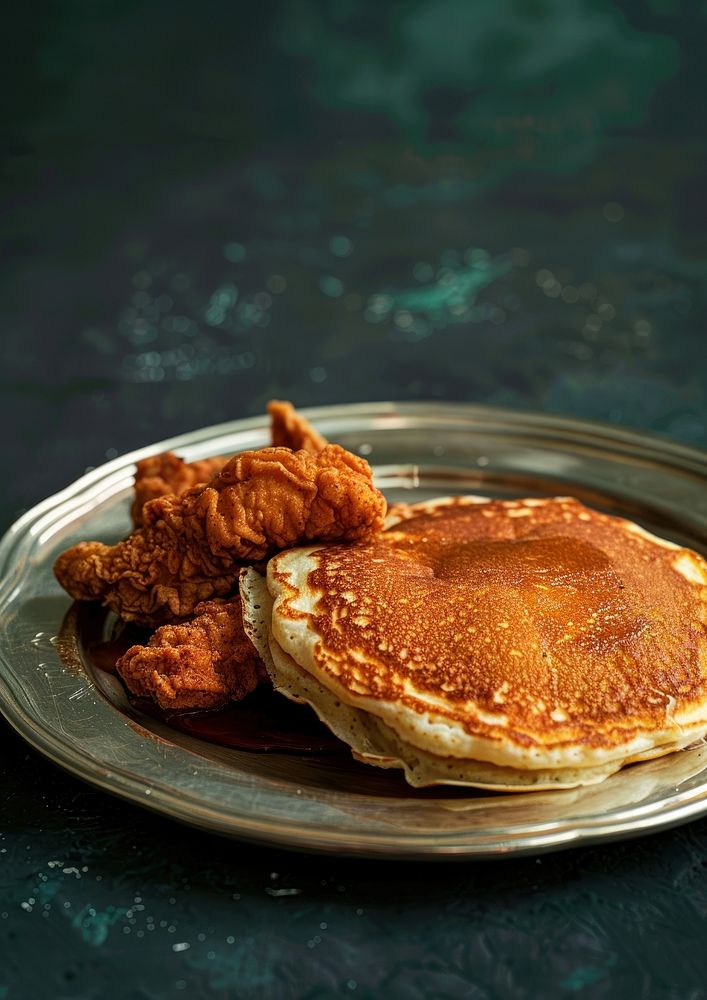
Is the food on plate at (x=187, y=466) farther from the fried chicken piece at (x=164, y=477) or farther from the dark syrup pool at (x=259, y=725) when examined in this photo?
the dark syrup pool at (x=259, y=725)

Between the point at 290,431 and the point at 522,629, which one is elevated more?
the point at 290,431

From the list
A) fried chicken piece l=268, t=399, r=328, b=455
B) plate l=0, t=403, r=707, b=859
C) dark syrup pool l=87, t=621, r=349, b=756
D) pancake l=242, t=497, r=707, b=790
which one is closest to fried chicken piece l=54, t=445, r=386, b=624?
pancake l=242, t=497, r=707, b=790

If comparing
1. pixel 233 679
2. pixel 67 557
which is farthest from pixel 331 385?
pixel 233 679

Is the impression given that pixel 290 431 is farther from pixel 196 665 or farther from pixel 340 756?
pixel 340 756

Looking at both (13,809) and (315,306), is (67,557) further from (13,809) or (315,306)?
(315,306)

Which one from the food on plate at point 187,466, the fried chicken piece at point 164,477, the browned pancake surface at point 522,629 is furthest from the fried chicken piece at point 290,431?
the browned pancake surface at point 522,629

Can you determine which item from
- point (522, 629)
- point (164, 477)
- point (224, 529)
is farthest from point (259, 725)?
point (164, 477)
